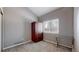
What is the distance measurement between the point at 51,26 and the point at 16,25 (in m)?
0.60

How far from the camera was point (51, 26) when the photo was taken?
1.23 m

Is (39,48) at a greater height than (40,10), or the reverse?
(40,10)

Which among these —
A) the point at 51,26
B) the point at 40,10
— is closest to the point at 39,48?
the point at 51,26

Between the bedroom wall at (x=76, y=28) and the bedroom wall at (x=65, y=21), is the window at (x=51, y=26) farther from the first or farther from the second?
the bedroom wall at (x=76, y=28)

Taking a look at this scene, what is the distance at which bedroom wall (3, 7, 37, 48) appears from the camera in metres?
1.15

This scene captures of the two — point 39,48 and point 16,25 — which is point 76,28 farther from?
point 16,25

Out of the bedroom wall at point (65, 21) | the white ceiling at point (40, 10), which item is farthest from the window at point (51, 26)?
the white ceiling at point (40, 10)

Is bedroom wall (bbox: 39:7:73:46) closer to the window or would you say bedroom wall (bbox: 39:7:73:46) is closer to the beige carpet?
the window

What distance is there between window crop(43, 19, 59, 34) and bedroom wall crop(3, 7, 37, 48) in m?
0.23
